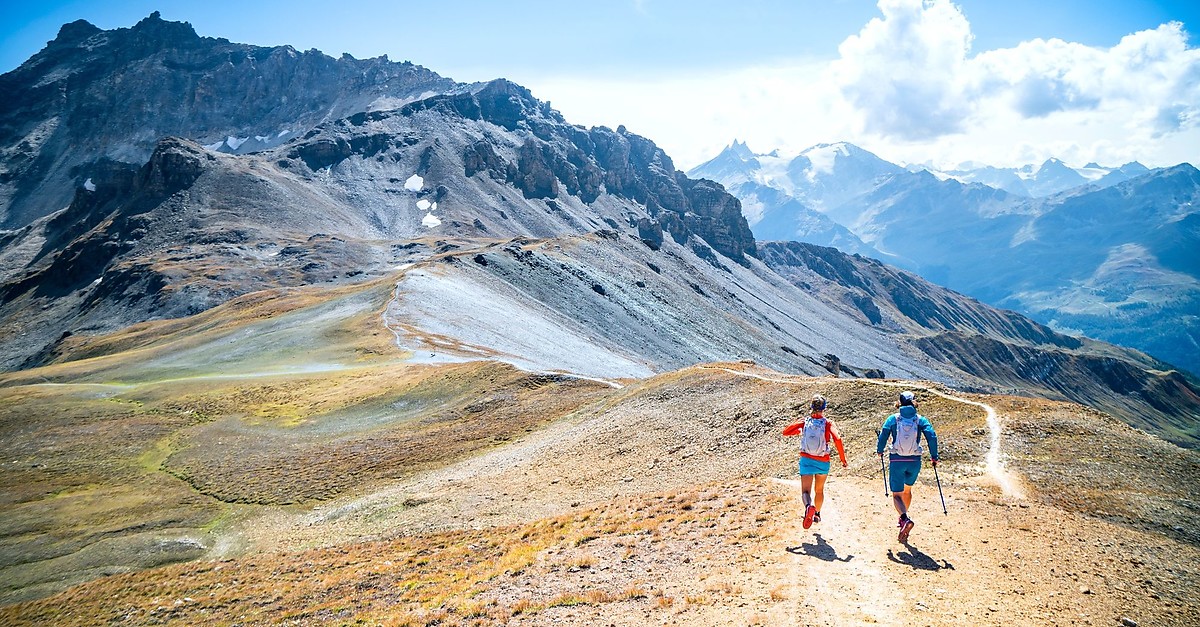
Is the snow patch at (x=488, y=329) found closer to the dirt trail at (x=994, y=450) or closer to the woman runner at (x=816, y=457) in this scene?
the dirt trail at (x=994, y=450)

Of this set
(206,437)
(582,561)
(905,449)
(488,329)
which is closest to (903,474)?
(905,449)

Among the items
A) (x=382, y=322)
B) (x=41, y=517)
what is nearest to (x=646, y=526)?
(x=41, y=517)

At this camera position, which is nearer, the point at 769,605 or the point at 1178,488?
the point at 769,605

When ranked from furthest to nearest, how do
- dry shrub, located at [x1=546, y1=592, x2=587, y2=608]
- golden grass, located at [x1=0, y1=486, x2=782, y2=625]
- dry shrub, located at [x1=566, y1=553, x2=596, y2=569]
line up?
dry shrub, located at [x1=566, y1=553, x2=596, y2=569] → golden grass, located at [x1=0, y1=486, x2=782, y2=625] → dry shrub, located at [x1=546, y1=592, x2=587, y2=608]

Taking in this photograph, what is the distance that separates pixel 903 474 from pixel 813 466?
7.19ft

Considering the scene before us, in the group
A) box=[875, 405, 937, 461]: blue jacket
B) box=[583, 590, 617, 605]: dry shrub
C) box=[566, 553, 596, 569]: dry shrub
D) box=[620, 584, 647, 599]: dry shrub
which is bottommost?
box=[566, 553, 596, 569]: dry shrub

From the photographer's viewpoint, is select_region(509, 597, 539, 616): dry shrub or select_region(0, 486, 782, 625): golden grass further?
select_region(0, 486, 782, 625): golden grass

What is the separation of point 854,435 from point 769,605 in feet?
47.7

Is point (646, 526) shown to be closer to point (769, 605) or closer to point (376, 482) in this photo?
point (769, 605)

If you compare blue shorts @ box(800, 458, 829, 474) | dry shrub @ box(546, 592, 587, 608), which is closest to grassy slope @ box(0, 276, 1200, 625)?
dry shrub @ box(546, 592, 587, 608)

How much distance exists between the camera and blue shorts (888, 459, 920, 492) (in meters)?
16.5

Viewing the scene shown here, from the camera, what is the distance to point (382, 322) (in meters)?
74.4

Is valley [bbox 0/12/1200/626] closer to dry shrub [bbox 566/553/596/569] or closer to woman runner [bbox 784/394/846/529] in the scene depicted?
dry shrub [bbox 566/553/596/569]

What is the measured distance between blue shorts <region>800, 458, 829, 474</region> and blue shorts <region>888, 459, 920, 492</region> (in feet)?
5.29
